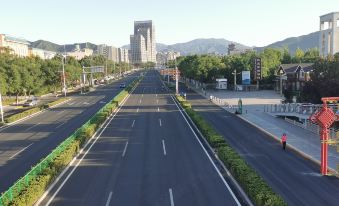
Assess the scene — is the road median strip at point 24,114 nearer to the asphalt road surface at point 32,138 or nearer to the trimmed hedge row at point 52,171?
the asphalt road surface at point 32,138

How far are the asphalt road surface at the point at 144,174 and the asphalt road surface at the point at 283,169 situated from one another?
3249mm

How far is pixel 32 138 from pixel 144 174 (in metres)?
18.8

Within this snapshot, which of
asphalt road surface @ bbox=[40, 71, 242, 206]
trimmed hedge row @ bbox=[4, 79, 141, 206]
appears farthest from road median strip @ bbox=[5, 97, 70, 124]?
asphalt road surface @ bbox=[40, 71, 242, 206]

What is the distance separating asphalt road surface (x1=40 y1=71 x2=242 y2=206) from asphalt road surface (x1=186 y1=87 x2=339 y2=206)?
325cm

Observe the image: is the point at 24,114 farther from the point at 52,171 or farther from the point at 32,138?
the point at 52,171

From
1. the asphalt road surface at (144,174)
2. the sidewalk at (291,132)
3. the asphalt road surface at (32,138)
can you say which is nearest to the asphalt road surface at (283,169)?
the sidewalk at (291,132)

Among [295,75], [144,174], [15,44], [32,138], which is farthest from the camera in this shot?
[15,44]

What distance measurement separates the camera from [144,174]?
24266 millimetres

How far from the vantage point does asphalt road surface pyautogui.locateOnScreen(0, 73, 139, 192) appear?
1049 inches

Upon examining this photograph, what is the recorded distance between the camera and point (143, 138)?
119ft

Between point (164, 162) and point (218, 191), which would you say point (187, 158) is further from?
point (218, 191)

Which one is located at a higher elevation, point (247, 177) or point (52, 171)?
point (247, 177)

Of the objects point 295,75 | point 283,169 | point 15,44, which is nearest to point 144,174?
point 283,169

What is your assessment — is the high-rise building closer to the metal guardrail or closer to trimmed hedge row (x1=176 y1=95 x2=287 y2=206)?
the metal guardrail
